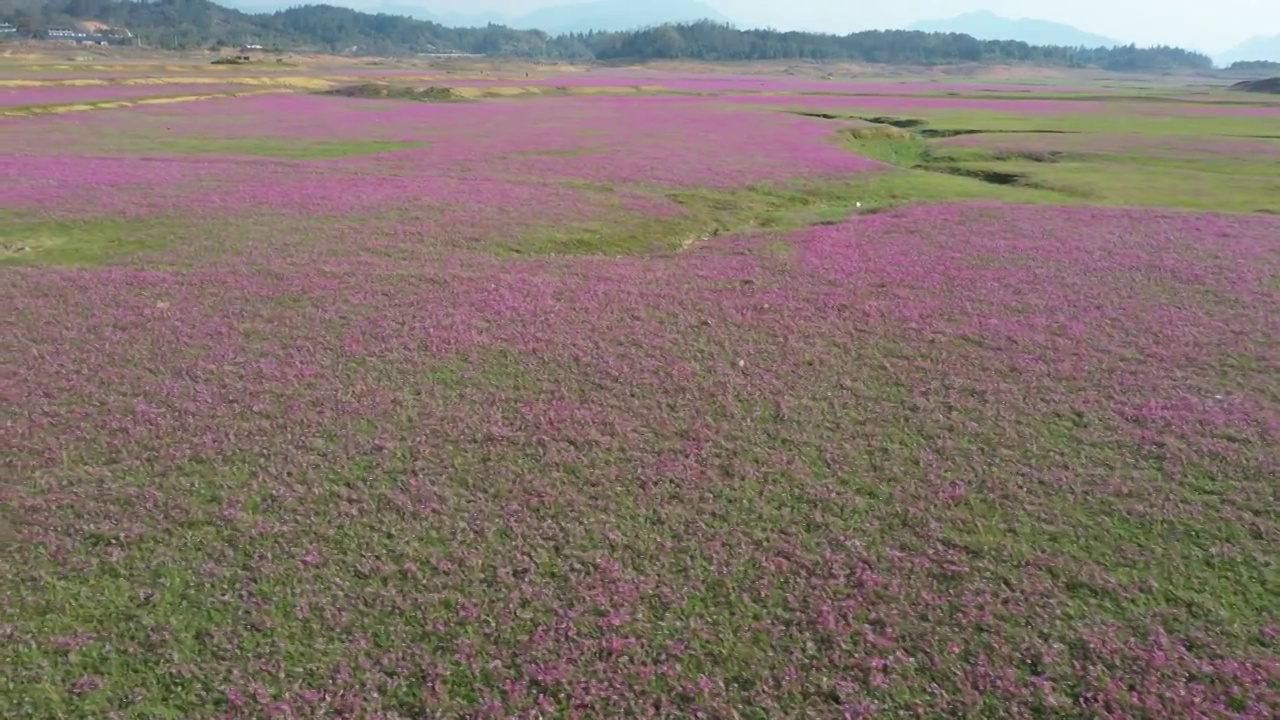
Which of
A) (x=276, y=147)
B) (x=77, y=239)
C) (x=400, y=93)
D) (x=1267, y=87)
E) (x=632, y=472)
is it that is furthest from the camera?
(x=1267, y=87)

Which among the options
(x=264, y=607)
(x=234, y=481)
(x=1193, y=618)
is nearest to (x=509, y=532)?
(x=264, y=607)

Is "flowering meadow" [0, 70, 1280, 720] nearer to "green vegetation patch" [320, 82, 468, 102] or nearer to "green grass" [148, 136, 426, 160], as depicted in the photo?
"green grass" [148, 136, 426, 160]

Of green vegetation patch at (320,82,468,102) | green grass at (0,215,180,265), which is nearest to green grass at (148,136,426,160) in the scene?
green grass at (0,215,180,265)

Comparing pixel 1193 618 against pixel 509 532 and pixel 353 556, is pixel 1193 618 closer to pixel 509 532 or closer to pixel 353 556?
pixel 509 532

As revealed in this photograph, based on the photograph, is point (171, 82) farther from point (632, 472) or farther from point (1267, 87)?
point (1267, 87)

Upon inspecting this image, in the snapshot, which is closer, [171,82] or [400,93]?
[400,93]

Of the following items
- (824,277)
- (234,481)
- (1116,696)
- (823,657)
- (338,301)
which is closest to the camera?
(1116,696)

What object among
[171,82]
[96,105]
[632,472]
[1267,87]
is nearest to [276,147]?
[96,105]

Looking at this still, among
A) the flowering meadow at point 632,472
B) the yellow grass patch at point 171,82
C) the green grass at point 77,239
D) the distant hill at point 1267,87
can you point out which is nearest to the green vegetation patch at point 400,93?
the yellow grass patch at point 171,82
